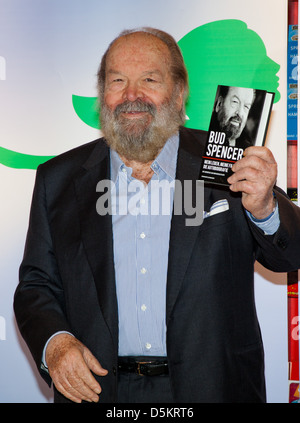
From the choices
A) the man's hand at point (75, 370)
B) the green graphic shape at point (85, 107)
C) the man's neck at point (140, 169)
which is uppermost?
the green graphic shape at point (85, 107)

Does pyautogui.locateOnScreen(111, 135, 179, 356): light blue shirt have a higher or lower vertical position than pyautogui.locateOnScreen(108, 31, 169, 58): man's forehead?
lower

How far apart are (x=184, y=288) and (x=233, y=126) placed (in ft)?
2.36

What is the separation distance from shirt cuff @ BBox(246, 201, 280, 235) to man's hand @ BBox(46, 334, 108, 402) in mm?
847

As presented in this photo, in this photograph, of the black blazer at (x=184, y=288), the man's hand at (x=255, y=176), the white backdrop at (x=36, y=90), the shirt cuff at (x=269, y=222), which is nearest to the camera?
the man's hand at (x=255, y=176)

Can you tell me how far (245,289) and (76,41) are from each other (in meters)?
1.93

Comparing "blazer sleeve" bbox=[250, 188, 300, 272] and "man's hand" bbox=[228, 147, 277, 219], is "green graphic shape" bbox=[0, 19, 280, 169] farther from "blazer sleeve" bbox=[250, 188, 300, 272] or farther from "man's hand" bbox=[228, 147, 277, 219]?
"man's hand" bbox=[228, 147, 277, 219]

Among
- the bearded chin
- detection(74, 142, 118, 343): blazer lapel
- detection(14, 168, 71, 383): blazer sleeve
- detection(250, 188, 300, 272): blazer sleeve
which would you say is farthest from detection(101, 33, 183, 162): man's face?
detection(250, 188, 300, 272): blazer sleeve

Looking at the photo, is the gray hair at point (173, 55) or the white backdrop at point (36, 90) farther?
the white backdrop at point (36, 90)

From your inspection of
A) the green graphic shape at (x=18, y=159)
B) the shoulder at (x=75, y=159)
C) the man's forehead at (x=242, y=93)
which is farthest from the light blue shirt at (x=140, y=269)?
the green graphic shape at (x=18, y=159)

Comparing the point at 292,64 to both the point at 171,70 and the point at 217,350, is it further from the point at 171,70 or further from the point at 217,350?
the point at 217,350

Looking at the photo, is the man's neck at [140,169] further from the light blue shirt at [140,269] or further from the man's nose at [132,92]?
the man's nose at [132,92]

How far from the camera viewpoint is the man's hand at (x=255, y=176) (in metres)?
2.00

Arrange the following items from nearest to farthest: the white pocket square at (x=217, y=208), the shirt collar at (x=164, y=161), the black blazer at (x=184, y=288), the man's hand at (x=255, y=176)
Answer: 1. the man's hand at (x=255, y=176)
2. the black blazer at (x=184, y=288)
3. the white pocket square at (x=217, y=208)
4. the shirt collar at (x=164, y=161)

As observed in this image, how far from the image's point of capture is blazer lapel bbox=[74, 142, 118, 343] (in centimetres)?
238
